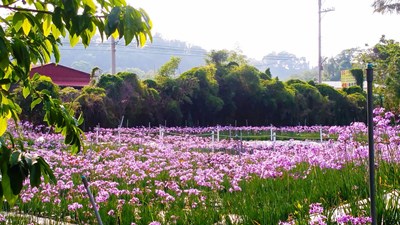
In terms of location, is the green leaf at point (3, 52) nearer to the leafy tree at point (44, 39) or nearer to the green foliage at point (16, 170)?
the leafy tree at point (44, 39)

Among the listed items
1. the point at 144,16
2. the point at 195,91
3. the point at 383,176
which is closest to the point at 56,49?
the point at 144,16

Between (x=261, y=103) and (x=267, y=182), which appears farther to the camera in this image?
(x=261, y=103)

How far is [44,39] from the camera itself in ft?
7.09

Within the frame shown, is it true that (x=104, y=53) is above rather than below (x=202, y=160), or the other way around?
above

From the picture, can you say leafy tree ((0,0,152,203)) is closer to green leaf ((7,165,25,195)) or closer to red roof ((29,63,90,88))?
green leaf ((7,165,25,195))

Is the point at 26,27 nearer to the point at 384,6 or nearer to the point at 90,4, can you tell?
the point at 90,4

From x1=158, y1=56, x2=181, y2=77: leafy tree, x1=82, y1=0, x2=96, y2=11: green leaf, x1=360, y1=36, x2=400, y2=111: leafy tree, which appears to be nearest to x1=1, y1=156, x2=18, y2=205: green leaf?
x1=82, y1=0, x2=96, y2=11: green leaf

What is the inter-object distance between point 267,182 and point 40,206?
2.91 metres

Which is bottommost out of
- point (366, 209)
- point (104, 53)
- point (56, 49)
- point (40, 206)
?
point (40, 206)

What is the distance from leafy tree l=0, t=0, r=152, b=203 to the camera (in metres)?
1.61

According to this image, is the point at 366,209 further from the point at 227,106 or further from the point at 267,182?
the point at 227,106

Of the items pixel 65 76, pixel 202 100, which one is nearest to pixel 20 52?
pixel 202 100

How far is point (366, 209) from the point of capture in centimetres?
431

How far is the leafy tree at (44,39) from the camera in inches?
63.3
